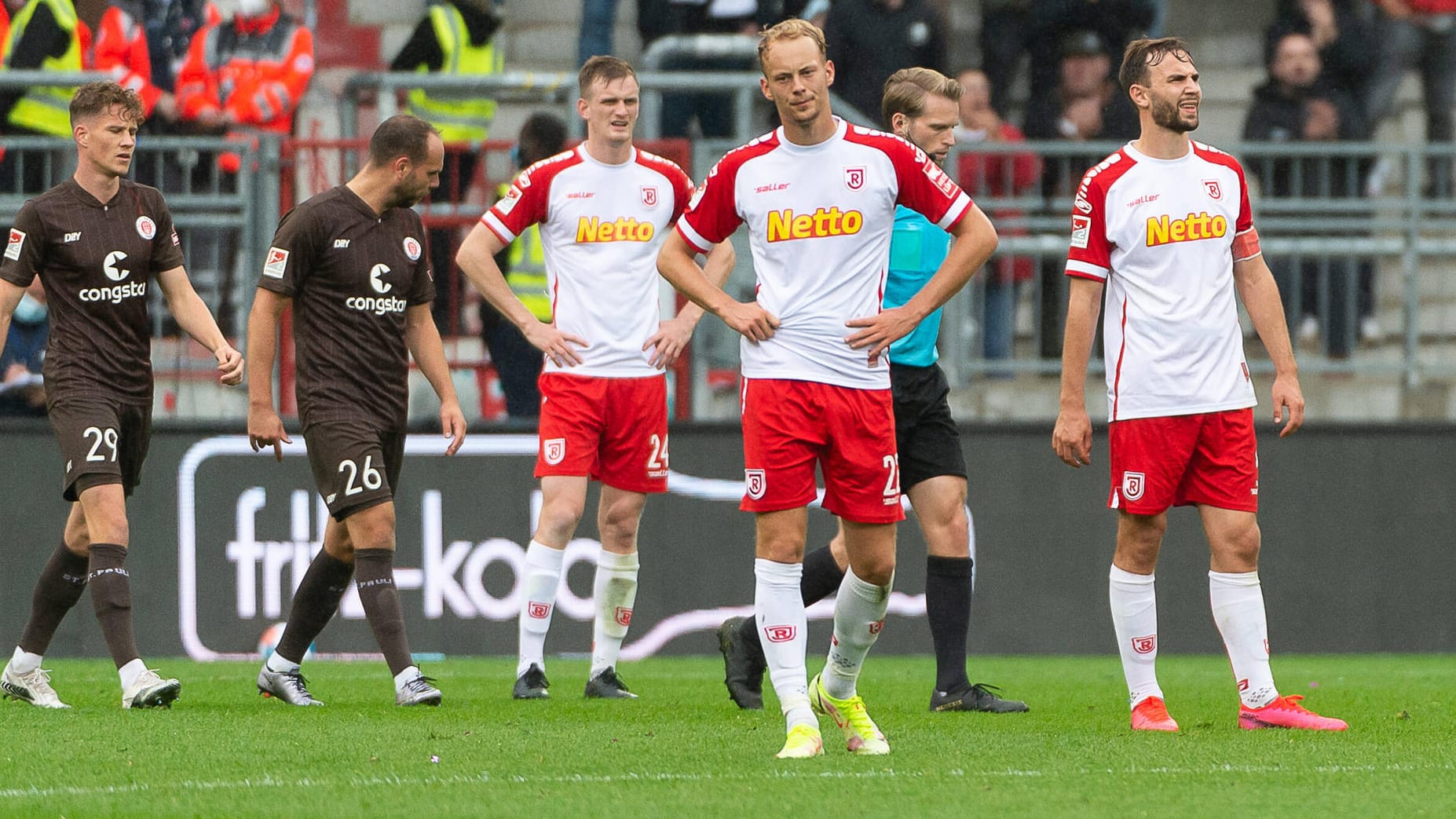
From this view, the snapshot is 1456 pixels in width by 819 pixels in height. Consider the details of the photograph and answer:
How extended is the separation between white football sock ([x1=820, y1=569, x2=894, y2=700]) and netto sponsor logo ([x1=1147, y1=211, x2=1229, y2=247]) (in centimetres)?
145

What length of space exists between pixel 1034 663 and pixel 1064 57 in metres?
4.66

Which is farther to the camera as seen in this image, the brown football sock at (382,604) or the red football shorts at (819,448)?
the brown football sock at (382,604)

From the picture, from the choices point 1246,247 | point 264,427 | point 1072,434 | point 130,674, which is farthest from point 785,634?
point 130,674

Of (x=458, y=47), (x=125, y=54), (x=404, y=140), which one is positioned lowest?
(x=404, y=140)

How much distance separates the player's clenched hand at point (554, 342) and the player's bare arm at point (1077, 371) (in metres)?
2.07

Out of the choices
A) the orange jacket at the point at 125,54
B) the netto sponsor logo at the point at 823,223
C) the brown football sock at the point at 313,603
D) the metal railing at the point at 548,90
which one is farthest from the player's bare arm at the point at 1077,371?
the orange jacket at the point at 125,54

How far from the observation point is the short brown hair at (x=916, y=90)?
24.3ft

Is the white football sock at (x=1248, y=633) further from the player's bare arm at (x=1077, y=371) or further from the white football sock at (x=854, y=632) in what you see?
the white football sock at (x=854, y=632)

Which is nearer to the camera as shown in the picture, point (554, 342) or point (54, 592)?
point (54, 592)

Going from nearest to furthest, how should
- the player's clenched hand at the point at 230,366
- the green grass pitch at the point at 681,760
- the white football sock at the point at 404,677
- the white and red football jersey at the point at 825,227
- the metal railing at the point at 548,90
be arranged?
the green grass pitch at the point at 681,760 < the white and red football jersey at the point at 825,227 < the player's clenched hand at the point at 230,366 < the white football sock at the point at 404,677 < the metal railing at the point at 548,90

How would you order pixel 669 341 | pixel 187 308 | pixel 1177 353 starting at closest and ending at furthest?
1. pixel 1177 353
2. pixel 669 341
3. pixel 187 308

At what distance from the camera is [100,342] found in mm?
7348

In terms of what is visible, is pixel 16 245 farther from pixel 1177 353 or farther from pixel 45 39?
pixel 45 39

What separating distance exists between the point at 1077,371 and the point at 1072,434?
231 mm
